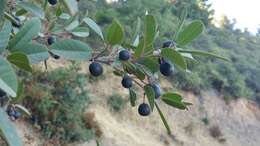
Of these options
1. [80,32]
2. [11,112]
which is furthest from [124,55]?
[11,112]

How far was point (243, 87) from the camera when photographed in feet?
55.2

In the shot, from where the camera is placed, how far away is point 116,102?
11.6 m

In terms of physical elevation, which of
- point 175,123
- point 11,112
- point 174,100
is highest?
point 174,100

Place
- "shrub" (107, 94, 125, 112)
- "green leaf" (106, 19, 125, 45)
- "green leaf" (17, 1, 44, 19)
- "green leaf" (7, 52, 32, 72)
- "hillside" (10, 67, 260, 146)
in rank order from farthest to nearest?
"shrub" (107, 94, 125, 112), "hillside" (10, 67, 260, 146), "green leaf" (17, 1, 44, 19), "green leaf" (106, 19, 125, 45), "green leaf" (7, 52, 32, 72)

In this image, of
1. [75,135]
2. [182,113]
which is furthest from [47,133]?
[182,113]

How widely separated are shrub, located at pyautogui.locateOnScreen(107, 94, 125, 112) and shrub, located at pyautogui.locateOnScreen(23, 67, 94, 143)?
183 centimetres

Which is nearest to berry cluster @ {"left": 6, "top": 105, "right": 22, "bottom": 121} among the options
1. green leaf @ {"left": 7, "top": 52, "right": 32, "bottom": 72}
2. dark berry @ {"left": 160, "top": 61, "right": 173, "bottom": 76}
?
dark berry @ {"left": 160, "top": 61, "right": 173, "bottom": 76}

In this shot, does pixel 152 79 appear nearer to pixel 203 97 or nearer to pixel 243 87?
pixel 203 97

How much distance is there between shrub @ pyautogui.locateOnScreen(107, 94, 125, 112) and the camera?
11.5 metres

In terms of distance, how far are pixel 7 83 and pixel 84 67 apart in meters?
11.5

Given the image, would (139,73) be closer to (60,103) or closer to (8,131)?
(8,131)

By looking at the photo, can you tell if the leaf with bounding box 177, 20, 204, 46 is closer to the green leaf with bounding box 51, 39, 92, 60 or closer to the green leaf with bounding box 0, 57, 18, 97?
the green leaf with bounding box 51, 39, 92, 60

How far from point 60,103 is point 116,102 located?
9.11 ft

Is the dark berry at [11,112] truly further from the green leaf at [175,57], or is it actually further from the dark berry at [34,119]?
the dark berry at [34,119]
